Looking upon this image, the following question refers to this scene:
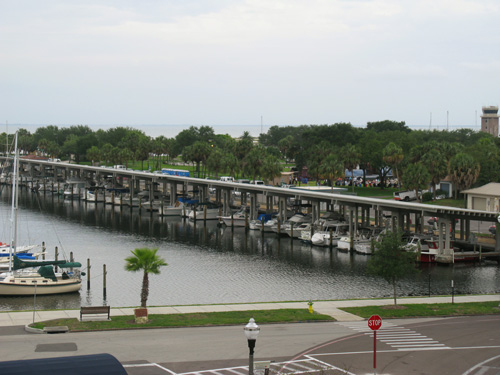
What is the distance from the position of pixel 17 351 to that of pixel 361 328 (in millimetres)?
17416

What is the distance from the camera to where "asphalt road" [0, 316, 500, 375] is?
29.0 metres

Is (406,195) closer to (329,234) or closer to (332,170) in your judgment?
(332,170)

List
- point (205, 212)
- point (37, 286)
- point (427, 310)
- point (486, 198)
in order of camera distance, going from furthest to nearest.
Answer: point (205, 212)
point (486, 198)
point (37, 286)
point (427, 310)

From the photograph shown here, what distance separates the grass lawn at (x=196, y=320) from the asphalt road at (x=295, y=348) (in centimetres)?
76

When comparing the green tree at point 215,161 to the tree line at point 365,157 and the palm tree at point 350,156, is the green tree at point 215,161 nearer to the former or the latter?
the tree line at point 365,157

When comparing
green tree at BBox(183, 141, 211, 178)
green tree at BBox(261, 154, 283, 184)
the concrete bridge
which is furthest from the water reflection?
green tree at BBox(183, 141, 211, 178)

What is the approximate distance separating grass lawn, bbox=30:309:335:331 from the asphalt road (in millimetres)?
758

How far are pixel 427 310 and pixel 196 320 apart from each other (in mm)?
13992

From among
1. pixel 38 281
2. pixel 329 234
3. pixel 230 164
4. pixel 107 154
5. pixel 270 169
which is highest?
pixel 107 154

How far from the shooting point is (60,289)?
55.1m

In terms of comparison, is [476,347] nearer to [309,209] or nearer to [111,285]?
[111,285]

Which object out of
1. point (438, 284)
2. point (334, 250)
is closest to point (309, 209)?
point (334, 250)

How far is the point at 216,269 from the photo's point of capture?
6719 cm

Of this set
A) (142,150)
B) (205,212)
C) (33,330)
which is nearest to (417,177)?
(205,212)
